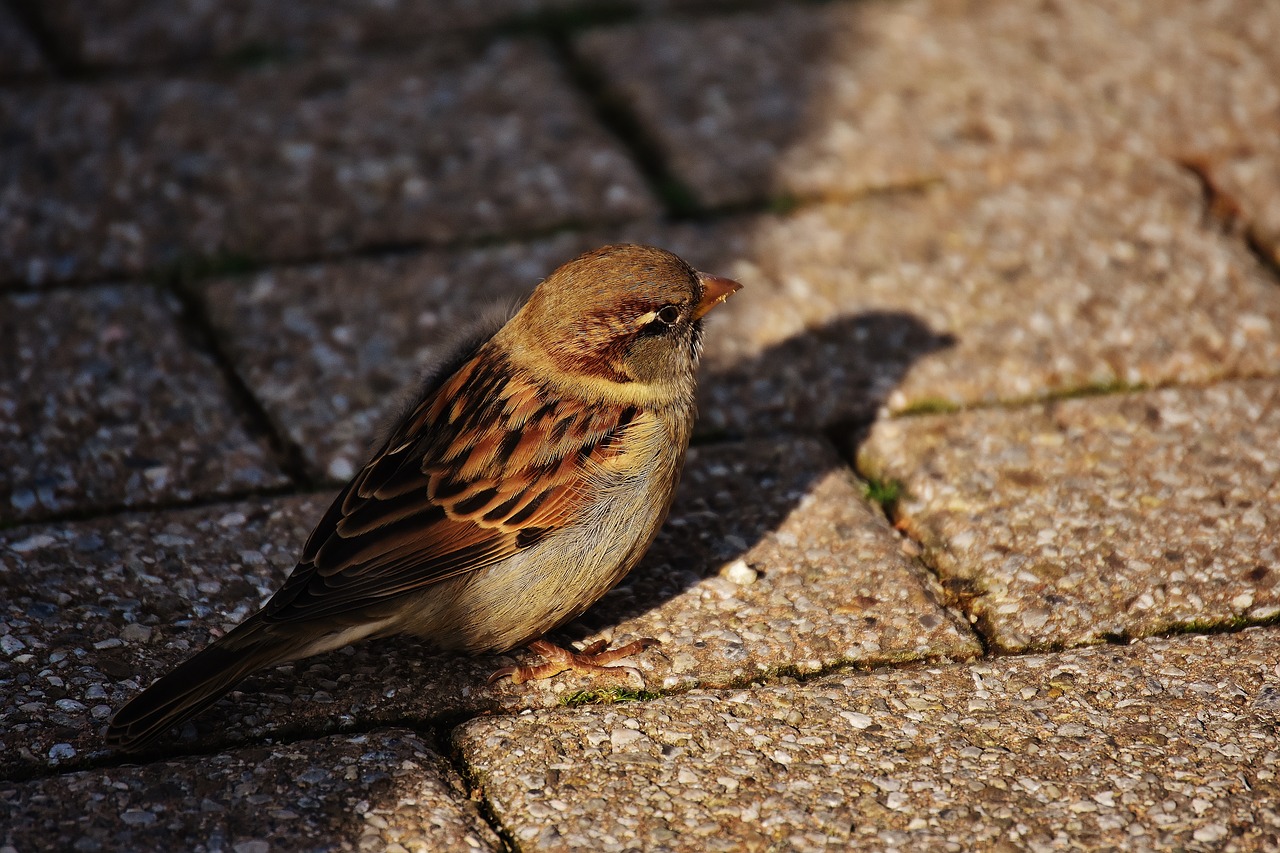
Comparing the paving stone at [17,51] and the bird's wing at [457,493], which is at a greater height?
the paving stone at [17,51]

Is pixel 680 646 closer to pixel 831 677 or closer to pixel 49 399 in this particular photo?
pixel 831 677

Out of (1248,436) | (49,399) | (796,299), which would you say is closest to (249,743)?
(49,399)

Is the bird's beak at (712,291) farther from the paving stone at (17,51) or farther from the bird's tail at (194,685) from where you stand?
the paving stone at (17,51)

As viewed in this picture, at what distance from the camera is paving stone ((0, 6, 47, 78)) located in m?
6.00

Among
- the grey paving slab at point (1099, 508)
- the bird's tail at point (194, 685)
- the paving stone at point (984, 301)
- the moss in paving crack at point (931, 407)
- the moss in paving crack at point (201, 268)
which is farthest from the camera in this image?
the moss in paving crack at point (201, 268)

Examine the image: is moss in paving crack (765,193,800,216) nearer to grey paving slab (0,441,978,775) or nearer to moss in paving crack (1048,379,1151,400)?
moss in paving crack (1048,379,1151,400)

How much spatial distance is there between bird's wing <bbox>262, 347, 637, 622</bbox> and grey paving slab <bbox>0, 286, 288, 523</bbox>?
0.74 meters

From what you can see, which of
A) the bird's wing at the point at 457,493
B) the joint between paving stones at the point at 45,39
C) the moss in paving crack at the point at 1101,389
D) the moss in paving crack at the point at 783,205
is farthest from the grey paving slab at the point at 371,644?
the joint between paving stones at the point at 45,39

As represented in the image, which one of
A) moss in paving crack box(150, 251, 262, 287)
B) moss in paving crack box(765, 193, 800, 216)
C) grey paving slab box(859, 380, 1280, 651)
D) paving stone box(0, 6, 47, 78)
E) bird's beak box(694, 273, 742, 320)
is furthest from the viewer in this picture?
paving stone box(0, 6, 47, 78)

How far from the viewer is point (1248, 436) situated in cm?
432

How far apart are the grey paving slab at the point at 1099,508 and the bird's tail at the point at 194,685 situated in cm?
178

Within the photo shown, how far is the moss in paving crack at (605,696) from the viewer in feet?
11.3

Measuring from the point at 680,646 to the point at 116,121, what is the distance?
3.53m

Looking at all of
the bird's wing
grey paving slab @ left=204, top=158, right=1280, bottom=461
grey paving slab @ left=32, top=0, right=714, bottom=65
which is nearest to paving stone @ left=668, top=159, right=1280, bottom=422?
grey paving slab @ left=204, top=158, right=1280, bottom=461
